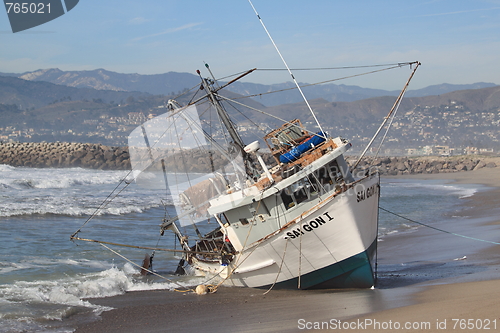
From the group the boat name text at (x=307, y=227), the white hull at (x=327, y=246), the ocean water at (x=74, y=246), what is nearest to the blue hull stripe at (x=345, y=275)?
the white hull at (x=327, y=246)

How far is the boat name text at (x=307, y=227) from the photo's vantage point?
13164 millimetres

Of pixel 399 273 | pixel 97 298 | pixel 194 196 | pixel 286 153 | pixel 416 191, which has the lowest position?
pixel 416 191

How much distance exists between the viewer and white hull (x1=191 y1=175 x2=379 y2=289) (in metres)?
13.2

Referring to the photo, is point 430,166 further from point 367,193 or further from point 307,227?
point 307,227

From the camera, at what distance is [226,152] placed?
54.4 ft

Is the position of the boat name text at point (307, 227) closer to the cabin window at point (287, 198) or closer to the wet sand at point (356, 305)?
the cabin window at point (287, 198)

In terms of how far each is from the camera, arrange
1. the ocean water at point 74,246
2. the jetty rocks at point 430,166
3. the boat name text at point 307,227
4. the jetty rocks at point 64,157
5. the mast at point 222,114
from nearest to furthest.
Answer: the ocean water at point 74,246 < the boat name text at point 307,227 < the mast at point 222,114 < the jetty rocks at point 430,166 < the jetty rocks at point 64,157

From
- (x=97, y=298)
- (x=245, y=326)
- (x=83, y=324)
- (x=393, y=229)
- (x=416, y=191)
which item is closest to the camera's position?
(x=245, y=326)

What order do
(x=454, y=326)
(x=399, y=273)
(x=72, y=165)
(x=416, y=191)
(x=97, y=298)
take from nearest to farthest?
(x=454, y=326) → (x=97, y=298) → (x=399, y=273) → (x=416, y=191) → (x=72, y=165)

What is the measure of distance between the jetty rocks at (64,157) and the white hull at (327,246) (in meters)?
62.5

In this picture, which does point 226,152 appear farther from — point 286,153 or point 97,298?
point 97,298

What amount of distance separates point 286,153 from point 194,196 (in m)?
5.82

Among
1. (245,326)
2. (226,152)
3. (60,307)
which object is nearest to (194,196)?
(226,152)

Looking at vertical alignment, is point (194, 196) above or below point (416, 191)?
above
